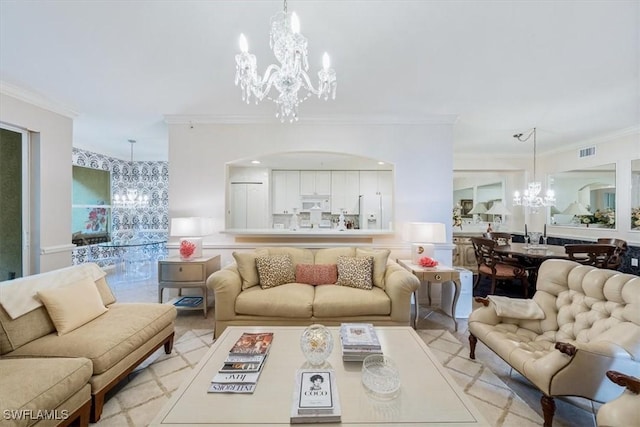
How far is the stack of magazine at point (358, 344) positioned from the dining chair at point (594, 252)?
3.37 metres

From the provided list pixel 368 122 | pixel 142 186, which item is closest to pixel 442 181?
pixel 368 122

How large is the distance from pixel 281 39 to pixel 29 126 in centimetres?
357

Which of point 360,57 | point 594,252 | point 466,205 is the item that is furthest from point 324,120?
point 466,205

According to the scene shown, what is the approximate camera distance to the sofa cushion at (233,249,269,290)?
310cm

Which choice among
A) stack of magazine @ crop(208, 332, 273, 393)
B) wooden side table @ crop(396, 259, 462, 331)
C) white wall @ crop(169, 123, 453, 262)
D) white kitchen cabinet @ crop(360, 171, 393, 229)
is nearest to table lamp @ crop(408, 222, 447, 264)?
wooden side table @ crop(396, 259, 462, 331)

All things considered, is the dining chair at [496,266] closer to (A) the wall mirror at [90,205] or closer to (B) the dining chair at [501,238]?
(B) the dining chair at [501,238]

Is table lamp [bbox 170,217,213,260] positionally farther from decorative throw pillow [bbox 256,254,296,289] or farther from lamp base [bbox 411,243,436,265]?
lamp base [bbox 411,243,436,265]

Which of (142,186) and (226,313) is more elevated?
(142,186)

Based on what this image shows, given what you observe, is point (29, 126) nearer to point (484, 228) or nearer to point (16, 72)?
point (16, 72)

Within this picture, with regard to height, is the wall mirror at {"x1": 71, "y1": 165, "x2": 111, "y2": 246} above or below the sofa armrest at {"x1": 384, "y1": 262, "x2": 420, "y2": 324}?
above

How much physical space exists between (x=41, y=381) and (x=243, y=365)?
990mm

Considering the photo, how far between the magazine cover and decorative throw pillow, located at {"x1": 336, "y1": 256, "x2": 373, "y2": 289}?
1272mm

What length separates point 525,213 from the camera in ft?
21.1

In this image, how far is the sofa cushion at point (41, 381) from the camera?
133cm
